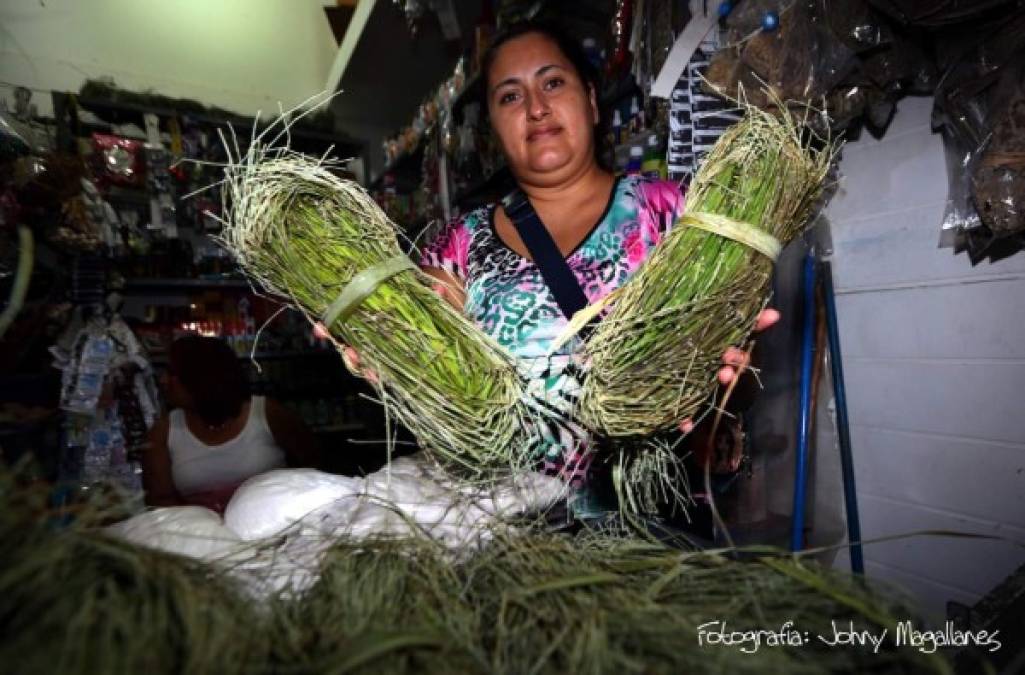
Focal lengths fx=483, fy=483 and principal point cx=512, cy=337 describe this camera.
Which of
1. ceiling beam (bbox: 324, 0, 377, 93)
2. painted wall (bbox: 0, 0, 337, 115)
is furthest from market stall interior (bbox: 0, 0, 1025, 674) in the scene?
painted wall (bbox: 0, 0, 337, 115)

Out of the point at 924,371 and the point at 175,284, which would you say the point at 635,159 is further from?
the point at 175,284

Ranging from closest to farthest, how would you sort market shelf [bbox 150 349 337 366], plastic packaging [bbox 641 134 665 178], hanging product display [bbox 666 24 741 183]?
hanging product display [bbox 666 24 741 183] → plastic packaging [bbox 641 134 665 178] → market shelf [bbox 150 349 337 366]

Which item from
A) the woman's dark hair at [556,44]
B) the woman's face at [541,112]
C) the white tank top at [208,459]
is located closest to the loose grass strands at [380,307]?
the woman's face at [541,112]

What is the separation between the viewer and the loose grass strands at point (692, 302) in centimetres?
77

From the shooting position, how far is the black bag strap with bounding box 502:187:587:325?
105 cm

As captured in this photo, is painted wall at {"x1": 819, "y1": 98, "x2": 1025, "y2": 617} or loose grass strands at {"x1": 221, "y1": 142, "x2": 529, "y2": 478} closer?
loose grass strands at {"x1": 221, "y1": 142, "x2": 529, "y2": 478}

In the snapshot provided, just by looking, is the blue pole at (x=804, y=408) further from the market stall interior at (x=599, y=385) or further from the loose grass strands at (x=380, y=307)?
the loose grass strands at (x=380, y=307)

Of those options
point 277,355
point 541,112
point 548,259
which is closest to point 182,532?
point 548,259

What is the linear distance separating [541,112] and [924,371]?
1.52 metres

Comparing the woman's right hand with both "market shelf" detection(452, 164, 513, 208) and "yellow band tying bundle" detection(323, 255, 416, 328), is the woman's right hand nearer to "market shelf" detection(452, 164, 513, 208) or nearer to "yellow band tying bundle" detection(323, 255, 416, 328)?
"yellow band tying bundle" detection(323, 255, 416, 328)

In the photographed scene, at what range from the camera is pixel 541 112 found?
4.13 feet

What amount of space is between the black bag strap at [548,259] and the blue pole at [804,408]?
1143mm

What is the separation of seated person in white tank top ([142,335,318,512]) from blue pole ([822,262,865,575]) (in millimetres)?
2286

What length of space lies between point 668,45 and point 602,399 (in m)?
1.56
